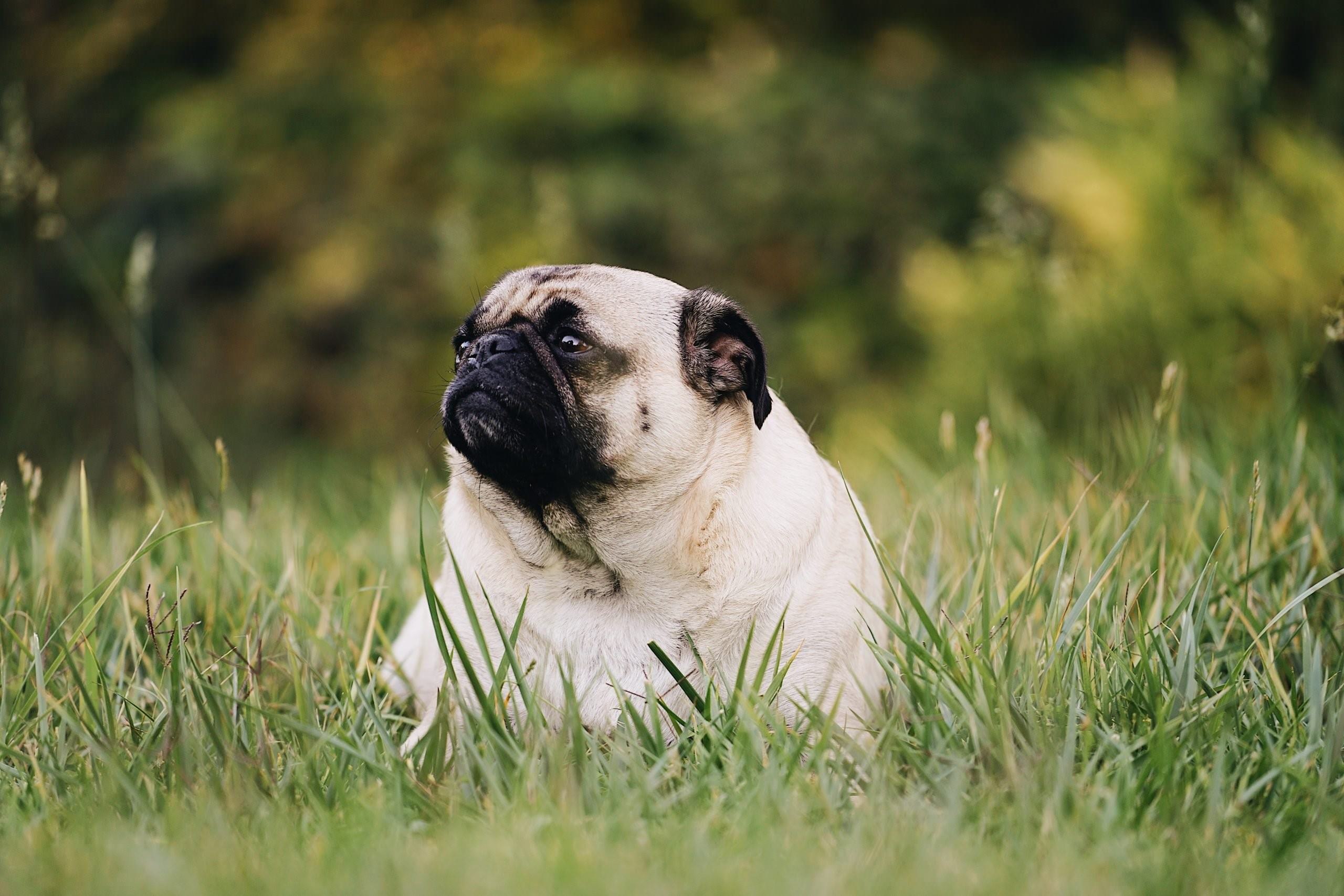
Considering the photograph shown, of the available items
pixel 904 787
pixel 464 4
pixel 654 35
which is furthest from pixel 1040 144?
pixel 904 787

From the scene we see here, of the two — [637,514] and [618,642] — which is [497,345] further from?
[618,642]

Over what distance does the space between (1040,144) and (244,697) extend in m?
6.02

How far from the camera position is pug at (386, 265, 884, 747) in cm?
278

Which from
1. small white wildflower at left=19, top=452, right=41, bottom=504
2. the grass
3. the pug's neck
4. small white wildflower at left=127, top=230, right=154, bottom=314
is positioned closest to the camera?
the grass

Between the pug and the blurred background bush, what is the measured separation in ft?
11.4

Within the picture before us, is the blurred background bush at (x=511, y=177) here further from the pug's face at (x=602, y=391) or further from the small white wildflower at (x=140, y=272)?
the pug's face at (x=602, y=391)

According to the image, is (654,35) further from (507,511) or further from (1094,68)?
(507,511)

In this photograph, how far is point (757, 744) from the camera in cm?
224

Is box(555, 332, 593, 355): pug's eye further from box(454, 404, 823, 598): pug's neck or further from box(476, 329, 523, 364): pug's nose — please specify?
box(454, 404, 823, 598): pug's neck

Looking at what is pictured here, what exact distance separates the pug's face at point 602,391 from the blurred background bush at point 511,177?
345cm

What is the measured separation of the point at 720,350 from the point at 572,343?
0.41 meters

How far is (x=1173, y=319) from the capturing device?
18.8 ft

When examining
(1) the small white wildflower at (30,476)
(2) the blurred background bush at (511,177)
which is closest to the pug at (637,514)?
(1) the small white wildflower at (30,476)

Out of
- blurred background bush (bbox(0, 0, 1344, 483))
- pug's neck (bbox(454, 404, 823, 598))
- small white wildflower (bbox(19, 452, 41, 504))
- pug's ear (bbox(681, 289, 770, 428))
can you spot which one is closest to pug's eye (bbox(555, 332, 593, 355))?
pug's ear (bbox(681, 289, 770, 428))
